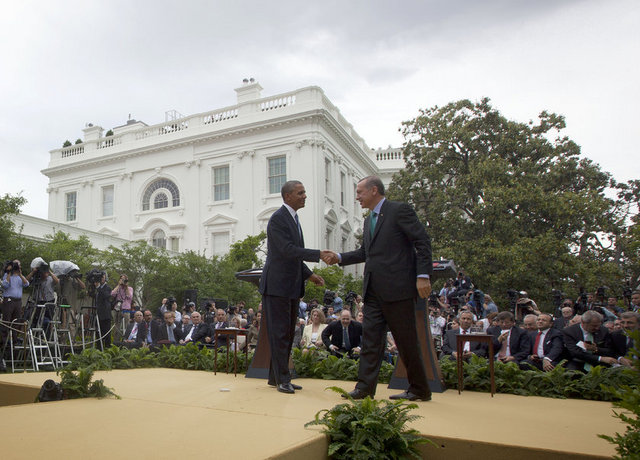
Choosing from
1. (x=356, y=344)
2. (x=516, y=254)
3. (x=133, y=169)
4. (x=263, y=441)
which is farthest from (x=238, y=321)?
(x=133, y=169)

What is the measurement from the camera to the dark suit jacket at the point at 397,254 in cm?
411

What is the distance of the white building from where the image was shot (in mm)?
28344

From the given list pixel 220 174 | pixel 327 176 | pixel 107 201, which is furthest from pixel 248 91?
pixel 107 201

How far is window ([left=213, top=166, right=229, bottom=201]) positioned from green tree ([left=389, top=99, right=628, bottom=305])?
36.3ft

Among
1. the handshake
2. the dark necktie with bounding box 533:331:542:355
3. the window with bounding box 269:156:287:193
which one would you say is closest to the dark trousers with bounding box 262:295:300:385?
the handshake

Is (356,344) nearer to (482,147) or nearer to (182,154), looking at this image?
(482,147)

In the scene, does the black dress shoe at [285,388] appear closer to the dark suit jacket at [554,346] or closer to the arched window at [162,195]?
the dark suit jacket at [554,346]

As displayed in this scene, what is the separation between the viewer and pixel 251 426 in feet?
9.52

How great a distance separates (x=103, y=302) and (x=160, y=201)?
23.1 meters

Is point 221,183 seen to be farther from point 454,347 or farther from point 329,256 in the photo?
point 329,256

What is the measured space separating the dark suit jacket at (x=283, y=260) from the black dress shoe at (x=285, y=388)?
0.82 m

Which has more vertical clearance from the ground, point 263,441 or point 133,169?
point 133,169

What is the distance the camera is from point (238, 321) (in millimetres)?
12109

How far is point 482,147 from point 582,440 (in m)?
22.5
